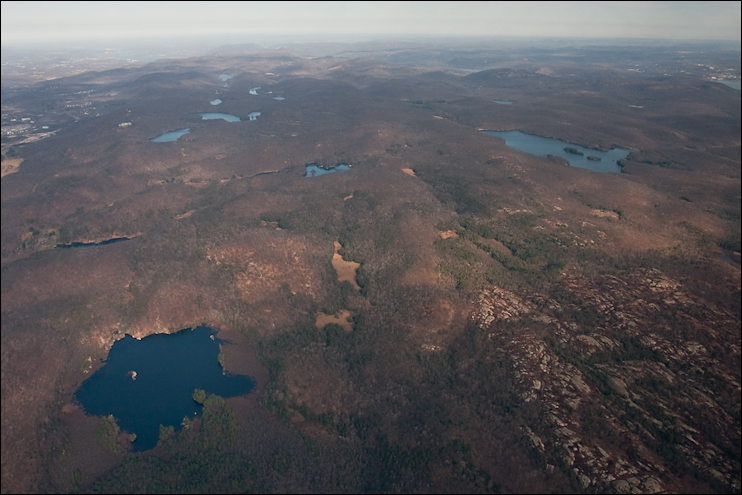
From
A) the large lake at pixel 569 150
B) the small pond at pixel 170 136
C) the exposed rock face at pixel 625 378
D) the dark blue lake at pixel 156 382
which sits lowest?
the dark blue lake at pixel 156 382

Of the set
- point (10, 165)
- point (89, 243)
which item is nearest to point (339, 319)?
point (89, 243)

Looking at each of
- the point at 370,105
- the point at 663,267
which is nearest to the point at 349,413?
the point at 663,267

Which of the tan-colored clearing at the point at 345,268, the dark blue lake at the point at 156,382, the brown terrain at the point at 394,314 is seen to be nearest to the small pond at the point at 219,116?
the brown terrain at the point at 394,314

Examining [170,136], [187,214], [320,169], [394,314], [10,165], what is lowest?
[187,214]

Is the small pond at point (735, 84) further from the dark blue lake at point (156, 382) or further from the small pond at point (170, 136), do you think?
the small pond at point (170, 136)

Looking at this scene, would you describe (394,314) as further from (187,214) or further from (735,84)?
(735,84)

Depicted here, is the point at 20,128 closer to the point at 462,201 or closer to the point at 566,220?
the point at 462,201
